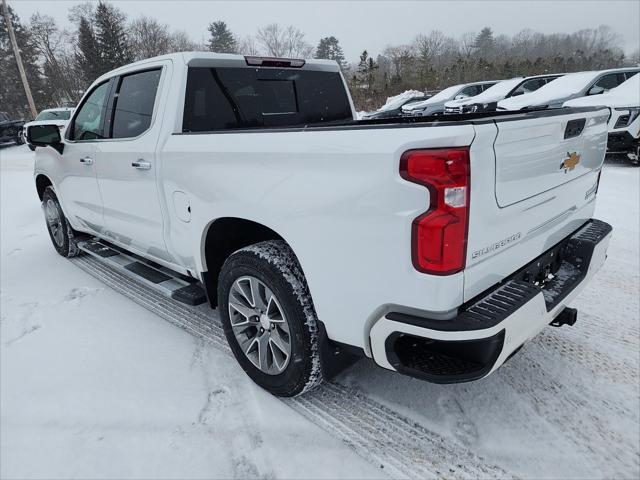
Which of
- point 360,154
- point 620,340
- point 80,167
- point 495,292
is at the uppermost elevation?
point 360,154

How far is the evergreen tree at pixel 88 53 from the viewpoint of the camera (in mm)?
39906

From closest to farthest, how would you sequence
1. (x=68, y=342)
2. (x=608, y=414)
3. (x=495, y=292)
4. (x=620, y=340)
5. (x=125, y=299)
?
1. (x=495, y=292)
2. (x=608, y=414)
3. (x=620, y=340)
4. (x=68, y=342)
5. (x=125, y=299)

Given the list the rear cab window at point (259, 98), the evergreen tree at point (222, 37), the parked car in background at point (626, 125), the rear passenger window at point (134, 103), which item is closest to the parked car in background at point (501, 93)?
the parked car in background at point (626, 125)

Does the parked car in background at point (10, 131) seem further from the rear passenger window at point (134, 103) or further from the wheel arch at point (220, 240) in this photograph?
the wheel arch at point (220, 240)

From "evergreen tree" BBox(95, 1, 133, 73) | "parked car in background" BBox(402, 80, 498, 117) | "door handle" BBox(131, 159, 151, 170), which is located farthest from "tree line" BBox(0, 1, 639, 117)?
"door handle" BBox(131, 159, 151, 170)

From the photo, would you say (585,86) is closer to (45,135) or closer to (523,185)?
(523,185)

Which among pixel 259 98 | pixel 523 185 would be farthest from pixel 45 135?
pixel 523 185

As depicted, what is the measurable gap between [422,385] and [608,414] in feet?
3.07

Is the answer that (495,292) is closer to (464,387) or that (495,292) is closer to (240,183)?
(464,387)

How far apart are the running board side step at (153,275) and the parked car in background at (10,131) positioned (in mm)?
19619

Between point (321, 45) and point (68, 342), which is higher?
point (321, 45)

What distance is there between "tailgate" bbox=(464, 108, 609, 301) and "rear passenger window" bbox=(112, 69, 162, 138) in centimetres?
231

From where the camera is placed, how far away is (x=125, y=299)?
3.83 metres

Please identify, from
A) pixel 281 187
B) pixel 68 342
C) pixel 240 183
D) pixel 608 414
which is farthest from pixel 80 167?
pixel 608 414
